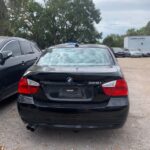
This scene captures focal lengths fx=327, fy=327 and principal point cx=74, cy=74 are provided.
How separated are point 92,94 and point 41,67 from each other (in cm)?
106

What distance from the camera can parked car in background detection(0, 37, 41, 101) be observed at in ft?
21.9

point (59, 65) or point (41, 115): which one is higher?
point (59, 65)

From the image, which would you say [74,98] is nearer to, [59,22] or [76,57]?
[76,57]

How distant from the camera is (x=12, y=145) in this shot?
16.2ft

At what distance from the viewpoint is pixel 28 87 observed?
4.96m

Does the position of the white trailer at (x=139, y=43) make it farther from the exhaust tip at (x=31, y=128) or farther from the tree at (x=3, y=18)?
the exhaust tip at (x=31, y=128)

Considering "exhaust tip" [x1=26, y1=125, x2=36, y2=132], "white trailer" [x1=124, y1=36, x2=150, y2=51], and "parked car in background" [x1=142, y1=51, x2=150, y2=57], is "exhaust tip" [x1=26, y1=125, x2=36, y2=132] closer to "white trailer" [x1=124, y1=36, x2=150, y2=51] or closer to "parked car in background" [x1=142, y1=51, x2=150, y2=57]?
"parked car in background" [x1=142, y1=51, x2=150, y2=57]

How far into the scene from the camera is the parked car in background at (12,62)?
6684mm

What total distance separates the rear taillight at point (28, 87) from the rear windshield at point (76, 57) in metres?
0.76

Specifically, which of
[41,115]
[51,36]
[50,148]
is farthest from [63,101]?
[51,36]

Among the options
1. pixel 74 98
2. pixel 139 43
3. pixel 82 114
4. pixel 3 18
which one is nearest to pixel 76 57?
pixel 74 98

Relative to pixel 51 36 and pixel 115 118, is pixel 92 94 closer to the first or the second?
pixel 115 118

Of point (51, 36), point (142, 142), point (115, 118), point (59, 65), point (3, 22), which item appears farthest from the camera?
point (51, 36)

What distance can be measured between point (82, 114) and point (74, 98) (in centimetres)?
27
